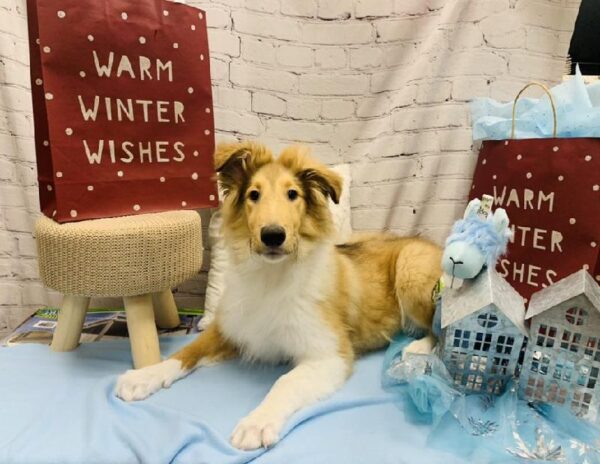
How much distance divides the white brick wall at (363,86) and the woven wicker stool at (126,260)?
670 millimetres

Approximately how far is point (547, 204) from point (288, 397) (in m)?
1.14

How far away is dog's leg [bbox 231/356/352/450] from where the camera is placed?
1214mm

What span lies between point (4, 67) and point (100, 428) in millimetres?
1545

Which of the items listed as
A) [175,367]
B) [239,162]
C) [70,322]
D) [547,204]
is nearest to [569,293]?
[547,204]

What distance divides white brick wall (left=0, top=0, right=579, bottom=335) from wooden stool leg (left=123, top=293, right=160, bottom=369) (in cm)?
72

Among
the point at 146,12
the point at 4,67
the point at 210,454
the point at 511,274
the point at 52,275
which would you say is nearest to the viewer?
the point at 210,454

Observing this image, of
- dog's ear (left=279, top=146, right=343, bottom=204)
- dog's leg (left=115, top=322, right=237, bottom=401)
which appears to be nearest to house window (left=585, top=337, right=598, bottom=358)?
dog's ear (left=279, top=146, right=343, bottom=204)

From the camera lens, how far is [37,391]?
146 cm

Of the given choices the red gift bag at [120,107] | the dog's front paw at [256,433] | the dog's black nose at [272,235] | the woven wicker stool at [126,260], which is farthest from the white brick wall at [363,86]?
the dog's front paw at [256,433]

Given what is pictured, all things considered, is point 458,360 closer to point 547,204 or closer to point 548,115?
point 547,204

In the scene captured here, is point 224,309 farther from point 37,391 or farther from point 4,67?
point 4,67

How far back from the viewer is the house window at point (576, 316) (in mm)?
1218

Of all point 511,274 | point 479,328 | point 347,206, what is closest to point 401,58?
point 347,206

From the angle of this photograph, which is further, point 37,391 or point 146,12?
point 146,12
